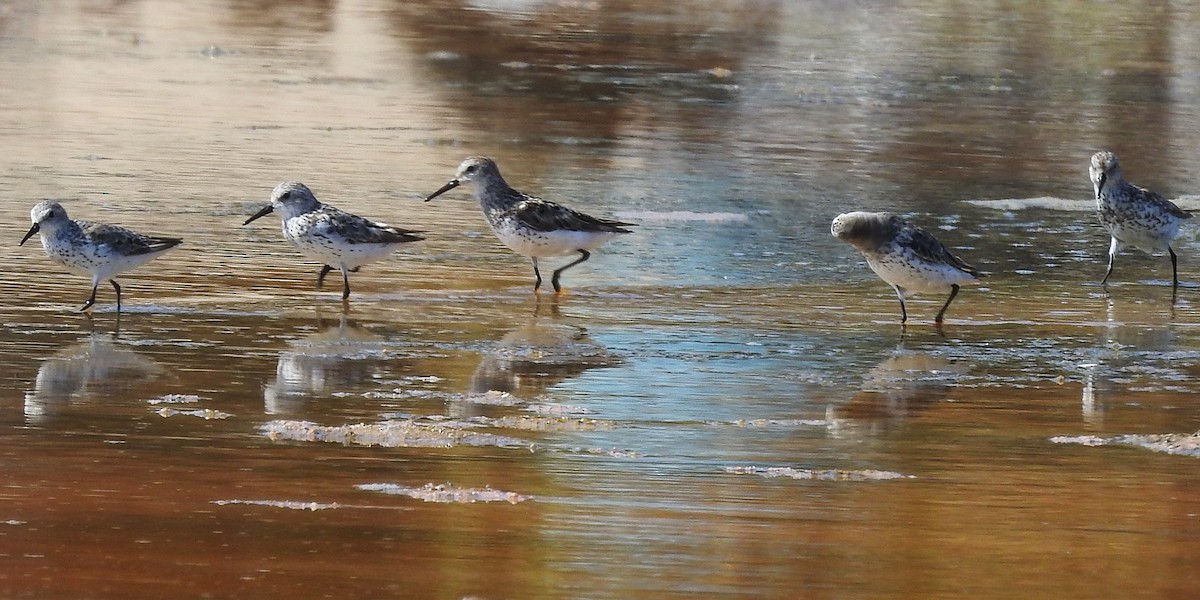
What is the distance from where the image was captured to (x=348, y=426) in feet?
24.9

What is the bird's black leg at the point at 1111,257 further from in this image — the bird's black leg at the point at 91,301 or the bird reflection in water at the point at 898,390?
the bird's black leg at the point at 91,301

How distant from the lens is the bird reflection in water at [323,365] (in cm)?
820

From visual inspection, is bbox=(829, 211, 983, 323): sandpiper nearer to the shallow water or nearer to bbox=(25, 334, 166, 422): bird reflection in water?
the shallow water

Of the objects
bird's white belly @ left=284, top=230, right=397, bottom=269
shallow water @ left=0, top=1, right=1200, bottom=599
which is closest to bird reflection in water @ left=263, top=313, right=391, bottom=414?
shallow water @ left=0, top=1, right=1200, bottom=599

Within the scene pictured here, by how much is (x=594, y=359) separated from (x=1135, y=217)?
15.6 feet

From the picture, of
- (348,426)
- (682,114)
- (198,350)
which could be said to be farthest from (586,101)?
(348,426)

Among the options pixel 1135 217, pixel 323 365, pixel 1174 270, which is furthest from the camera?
pixel 1135 217

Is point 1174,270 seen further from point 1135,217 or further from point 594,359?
point 594,359

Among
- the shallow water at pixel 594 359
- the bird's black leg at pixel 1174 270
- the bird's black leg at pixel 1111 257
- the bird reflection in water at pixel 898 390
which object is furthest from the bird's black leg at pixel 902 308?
the bird's black leg at pixel 1174 270

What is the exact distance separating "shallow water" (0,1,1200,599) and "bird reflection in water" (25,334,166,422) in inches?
1.3

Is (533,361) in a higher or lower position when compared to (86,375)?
lower

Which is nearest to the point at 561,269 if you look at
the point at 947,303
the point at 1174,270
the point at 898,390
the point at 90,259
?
the point at 947,303

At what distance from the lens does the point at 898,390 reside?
883 centimetres

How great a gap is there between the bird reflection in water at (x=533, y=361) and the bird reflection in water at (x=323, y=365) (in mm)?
538
